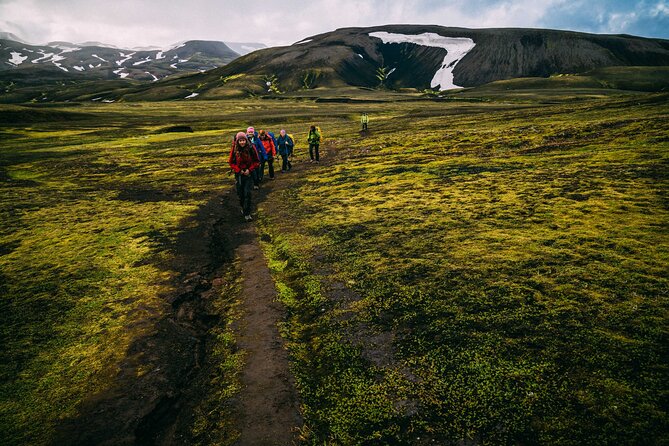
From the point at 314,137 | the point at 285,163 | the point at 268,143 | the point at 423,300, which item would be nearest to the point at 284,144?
the point at 285,163

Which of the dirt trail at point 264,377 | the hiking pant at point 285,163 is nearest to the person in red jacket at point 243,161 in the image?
the dirt trail at point 264,377

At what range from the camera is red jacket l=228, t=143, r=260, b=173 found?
1814 cm

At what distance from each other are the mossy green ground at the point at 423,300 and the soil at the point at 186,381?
1.19ft

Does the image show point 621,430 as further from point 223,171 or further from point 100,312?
point 223,171

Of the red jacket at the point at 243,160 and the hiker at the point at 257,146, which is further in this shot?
the hiker at the point at 257,146

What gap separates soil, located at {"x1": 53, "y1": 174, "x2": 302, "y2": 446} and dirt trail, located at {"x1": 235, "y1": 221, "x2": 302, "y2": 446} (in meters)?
0.02

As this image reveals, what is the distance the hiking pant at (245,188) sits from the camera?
733 inches

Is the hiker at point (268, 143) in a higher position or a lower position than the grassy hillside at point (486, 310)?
higher

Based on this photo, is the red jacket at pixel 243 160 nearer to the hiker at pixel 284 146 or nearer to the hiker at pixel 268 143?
the hiker at pixel 268 143

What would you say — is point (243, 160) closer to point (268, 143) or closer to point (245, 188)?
point (245, 188)

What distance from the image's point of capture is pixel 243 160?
18266mm

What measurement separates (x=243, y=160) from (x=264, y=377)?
12.9 meters

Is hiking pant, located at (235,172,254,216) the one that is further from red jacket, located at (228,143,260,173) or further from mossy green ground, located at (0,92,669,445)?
mossy green ground, located at (0,92,669,445)

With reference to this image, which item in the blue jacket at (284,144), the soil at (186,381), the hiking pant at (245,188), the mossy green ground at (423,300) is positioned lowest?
the soil at (186,381)
